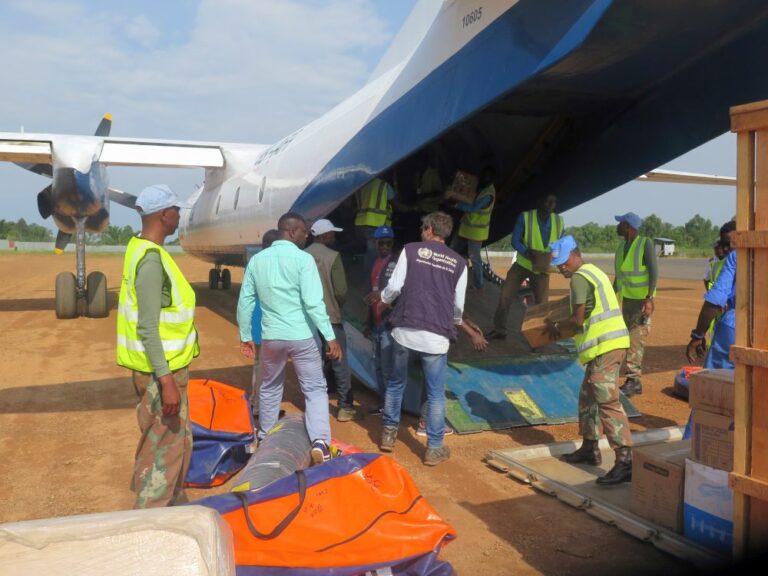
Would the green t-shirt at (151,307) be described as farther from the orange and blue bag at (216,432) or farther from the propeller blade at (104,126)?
the propeller blade at (104,126)

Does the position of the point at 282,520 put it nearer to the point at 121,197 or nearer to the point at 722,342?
the point at 722,342

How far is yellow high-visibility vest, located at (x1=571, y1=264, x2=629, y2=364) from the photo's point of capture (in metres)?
4.69

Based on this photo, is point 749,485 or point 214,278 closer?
point 749,485

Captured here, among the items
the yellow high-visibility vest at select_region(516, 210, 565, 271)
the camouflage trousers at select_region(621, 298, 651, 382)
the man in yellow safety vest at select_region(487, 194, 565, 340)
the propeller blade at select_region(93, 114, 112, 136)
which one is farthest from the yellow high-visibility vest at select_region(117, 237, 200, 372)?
the propeller blade at select_region(93, 114, 112, 136)

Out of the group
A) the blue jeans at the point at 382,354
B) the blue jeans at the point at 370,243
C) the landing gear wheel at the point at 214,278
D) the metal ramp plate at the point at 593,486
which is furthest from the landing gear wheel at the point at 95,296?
the metal ramp plate at the point at 593,486

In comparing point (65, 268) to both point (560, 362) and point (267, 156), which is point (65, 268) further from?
point (560, 362)

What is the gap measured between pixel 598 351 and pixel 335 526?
2438 mm

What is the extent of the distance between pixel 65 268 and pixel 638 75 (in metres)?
34.4

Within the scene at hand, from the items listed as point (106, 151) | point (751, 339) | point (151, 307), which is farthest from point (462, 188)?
point (106, 151)

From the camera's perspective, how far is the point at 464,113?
5520 millimetres

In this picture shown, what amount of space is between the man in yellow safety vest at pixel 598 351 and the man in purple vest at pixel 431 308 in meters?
0.87

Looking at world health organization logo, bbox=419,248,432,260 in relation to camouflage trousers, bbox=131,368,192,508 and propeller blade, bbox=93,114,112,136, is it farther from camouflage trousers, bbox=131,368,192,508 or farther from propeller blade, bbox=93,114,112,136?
propeller blade, bbox=93,114,112,136

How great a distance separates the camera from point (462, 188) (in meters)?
8.20

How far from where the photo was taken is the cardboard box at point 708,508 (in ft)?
11.5
